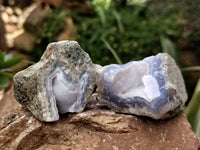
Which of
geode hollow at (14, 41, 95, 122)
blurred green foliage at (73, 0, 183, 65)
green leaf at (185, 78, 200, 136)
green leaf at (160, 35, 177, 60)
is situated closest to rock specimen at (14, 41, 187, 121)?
geode hollow at (14, 41, 95, 122)

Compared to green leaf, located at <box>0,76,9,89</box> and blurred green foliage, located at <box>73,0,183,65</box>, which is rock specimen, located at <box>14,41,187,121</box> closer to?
green leaf, located at <box>0,76,9,89</box>

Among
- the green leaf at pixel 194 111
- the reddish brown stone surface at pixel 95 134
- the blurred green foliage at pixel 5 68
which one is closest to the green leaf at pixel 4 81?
the blurred green foliage at pixel 5 68

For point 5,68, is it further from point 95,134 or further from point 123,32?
point 123,32

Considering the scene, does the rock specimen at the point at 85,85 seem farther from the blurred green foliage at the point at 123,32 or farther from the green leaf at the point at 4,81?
the blurred green foliage at the point at 123,32

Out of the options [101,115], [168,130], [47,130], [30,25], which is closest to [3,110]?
[47,130]

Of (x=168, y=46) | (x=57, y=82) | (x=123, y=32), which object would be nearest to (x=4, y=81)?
(x=57, y=82)

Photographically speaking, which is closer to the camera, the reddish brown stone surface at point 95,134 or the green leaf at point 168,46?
the reddish brown stone surface at point 95,134

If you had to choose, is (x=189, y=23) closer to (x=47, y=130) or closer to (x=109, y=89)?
(x=109, y=89)
